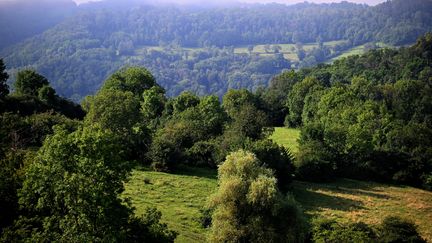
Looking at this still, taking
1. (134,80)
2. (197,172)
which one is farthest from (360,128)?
(134,80)

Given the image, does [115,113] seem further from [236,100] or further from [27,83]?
[236,100]

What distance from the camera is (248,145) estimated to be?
44.2m

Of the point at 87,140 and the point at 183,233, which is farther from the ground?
the point at 87,140

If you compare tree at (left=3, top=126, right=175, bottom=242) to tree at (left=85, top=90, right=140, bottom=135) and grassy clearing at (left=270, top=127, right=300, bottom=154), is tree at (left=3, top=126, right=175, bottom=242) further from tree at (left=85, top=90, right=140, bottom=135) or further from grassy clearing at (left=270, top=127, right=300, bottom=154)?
grassy clearing at (left=270, top=127, right=300, bottom=154)

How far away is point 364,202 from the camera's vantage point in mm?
41531

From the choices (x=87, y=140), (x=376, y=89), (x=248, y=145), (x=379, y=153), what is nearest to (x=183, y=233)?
(x=87, y=140)

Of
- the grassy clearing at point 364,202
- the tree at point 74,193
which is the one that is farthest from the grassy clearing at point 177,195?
the grassy clearing at point 364,202

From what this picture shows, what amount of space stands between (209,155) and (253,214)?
23.1 metres

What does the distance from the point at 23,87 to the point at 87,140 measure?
165 ft

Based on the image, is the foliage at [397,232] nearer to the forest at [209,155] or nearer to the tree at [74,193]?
the forest at [209,155]

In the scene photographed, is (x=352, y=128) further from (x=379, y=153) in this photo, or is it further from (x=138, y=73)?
(x=138, y=73)

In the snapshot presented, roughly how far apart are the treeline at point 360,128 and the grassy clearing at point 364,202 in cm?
243

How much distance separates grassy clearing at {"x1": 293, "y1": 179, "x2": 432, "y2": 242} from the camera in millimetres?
37250

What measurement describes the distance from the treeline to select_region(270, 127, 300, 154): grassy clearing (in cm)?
318
